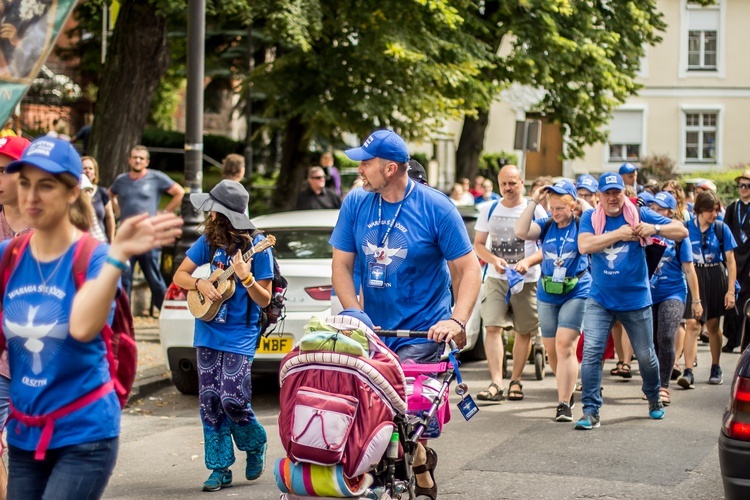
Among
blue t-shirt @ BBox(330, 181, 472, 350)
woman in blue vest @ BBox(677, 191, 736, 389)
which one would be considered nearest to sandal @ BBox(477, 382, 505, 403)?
woman in blue vest @ BBox(677, 191, 736, 389)

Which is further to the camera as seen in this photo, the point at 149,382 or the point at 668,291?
the point at 149,382

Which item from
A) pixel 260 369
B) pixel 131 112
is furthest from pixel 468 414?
pixel 131 112

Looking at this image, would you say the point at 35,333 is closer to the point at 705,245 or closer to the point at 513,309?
the point at 513,309

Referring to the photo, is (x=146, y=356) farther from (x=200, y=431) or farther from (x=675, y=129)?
(x=675, y=129)

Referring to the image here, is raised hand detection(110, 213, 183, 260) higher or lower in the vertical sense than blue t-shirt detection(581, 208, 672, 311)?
higher

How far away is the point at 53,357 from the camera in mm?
4176

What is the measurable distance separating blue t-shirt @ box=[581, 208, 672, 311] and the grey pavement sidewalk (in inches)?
163

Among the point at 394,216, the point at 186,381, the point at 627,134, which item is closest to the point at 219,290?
the point at 394,216

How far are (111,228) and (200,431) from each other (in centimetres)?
376

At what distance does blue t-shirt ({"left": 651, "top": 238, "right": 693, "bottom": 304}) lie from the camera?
1114 centimetres

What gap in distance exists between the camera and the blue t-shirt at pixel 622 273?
9734 millimetres

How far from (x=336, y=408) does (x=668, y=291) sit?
21.3 ft

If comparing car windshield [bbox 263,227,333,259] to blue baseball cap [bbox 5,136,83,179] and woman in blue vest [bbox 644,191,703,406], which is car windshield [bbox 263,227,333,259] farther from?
blue baseball cap [bbox 5,136,83,179]

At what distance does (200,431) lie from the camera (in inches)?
377
